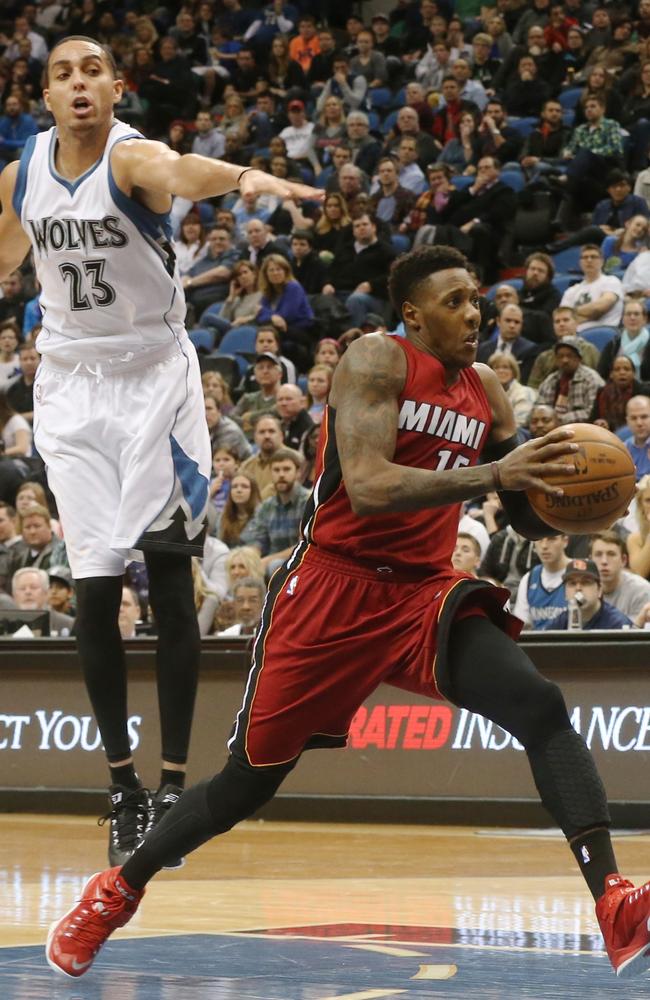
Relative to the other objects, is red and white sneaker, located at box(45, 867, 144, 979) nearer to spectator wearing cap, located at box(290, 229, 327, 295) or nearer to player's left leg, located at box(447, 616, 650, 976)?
player's left leg, located at box(447, 616, 650, 976)

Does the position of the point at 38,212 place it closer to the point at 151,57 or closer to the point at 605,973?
the point at 605,973

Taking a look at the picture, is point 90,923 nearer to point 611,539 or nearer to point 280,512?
point 611,539

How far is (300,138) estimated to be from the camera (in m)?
17.4

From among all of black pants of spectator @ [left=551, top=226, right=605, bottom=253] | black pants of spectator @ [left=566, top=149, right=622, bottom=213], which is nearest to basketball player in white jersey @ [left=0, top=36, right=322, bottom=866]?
black pants of spectator @ [left=551, top=226, right=605, bottom=253]

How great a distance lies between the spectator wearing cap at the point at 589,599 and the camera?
8.61 m


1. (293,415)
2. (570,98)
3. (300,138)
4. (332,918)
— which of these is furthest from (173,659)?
(300,138)

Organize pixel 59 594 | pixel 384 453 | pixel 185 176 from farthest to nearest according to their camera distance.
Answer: pixel 59 594, pixel 185 176, pixel 384 453

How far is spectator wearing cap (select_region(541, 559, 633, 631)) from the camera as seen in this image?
8.61 metres

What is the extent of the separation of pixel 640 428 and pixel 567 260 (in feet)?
14.8

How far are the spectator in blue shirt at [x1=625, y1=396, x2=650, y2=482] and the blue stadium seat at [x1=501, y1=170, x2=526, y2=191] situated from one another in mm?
5135

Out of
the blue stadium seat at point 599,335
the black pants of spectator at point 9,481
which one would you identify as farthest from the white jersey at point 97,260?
Result: the black pants of spectator at point 9,481

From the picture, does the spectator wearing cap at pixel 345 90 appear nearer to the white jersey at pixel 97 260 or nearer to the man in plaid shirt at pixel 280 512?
the man in plaid shirt at pixel 280 512

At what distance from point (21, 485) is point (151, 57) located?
31.3 feet

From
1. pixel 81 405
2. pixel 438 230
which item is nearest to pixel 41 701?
pixel 81 405
